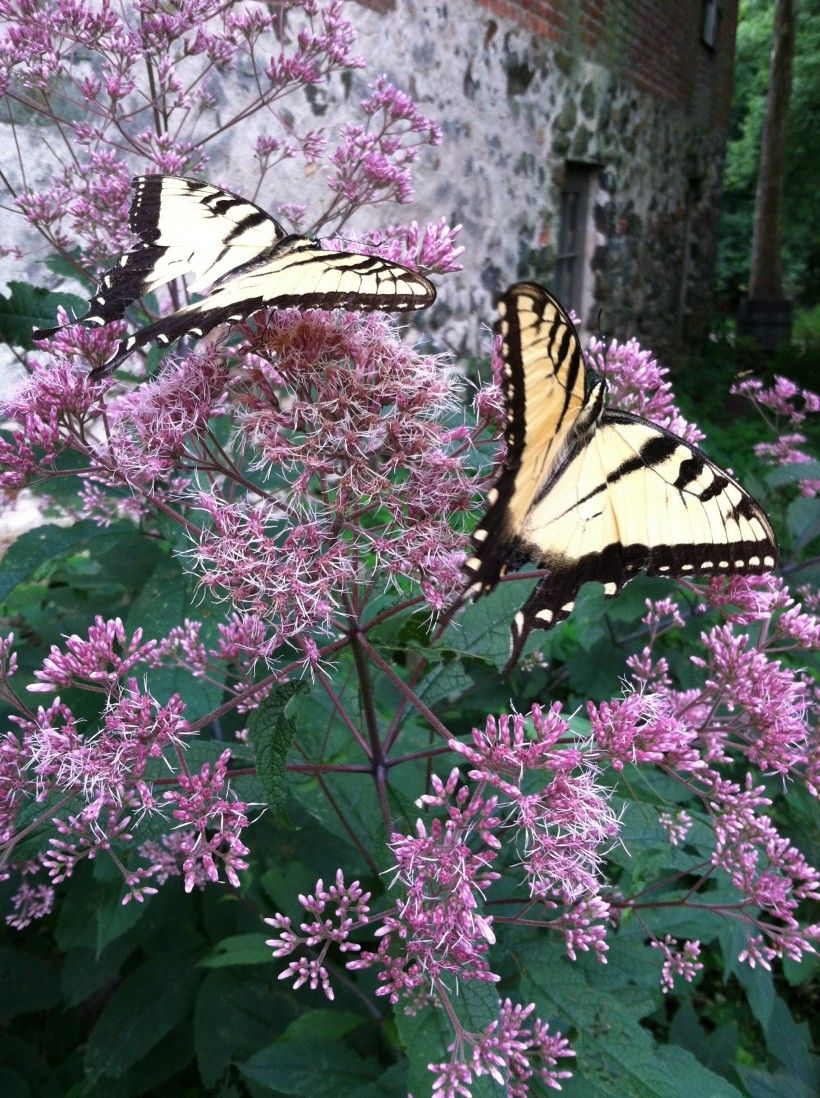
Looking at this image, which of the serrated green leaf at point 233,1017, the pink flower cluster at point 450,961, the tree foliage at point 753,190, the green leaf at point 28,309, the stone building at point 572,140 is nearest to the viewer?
the pink flower cluster at point 450,961

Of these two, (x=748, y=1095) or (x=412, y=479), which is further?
(x=748, y=1095)

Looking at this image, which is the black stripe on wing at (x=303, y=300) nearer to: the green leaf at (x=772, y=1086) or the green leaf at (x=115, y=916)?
the green leaf at (x=115, y=916)

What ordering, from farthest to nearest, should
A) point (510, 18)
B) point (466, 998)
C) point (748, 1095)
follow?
point (510, 18), point (748, 1095), point (466, 998)

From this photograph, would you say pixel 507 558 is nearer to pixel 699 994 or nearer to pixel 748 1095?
pixel 748 1095

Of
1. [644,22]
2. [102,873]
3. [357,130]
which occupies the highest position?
[644,22]

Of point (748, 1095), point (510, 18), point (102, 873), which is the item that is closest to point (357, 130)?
point (102, 873)

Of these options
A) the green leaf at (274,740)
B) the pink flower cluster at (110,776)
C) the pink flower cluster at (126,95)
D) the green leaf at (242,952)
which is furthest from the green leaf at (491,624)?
the pink flower cluster at (126,95)

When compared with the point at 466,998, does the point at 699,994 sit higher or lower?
lower

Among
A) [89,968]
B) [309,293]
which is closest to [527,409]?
[309,293]
